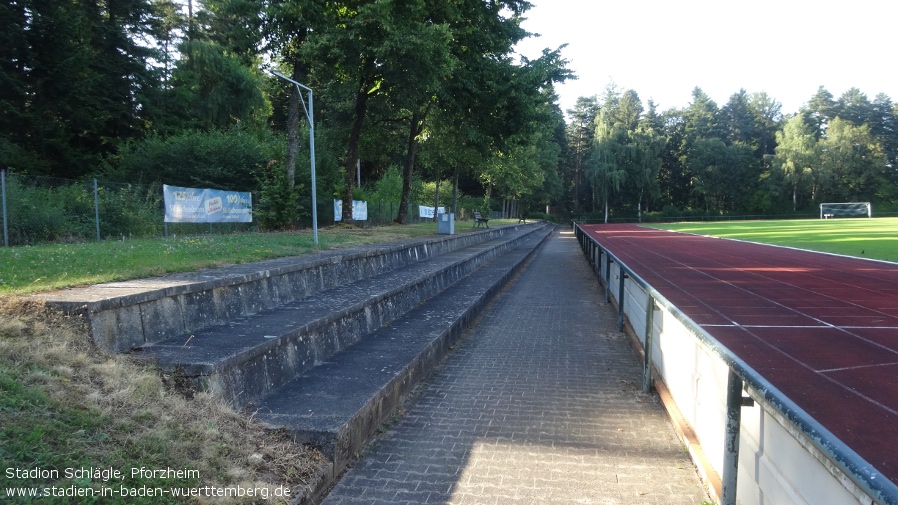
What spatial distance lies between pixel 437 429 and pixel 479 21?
19.9 meters

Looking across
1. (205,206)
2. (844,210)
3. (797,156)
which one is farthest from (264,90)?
(797,156)

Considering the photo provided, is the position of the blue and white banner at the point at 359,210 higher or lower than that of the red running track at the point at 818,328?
higher

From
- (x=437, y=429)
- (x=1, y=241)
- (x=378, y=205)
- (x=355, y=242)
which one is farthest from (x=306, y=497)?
(x=378, y=205)

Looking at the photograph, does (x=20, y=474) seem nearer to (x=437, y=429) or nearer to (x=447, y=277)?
(x=437, y=429)

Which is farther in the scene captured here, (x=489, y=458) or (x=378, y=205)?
(x=378, y=205)

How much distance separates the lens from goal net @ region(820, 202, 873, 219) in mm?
68875

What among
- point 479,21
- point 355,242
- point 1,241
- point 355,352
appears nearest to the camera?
point 355,352

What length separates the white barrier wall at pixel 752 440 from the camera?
7.20 feet

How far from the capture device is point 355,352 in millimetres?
6566

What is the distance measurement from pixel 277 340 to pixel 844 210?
8396 centimetres

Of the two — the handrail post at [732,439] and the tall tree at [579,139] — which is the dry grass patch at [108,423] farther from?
the tall tree at [579,139]

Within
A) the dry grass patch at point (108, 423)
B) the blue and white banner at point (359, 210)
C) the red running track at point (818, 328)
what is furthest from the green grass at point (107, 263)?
the blue and white banner at point (359, 210)

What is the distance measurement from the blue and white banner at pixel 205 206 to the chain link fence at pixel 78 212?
250 millimetres

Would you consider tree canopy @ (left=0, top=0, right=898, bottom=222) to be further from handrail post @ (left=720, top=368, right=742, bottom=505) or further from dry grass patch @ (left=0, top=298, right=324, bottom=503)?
handrail post @ (left=720, top=368, right=742, bottom=505)
